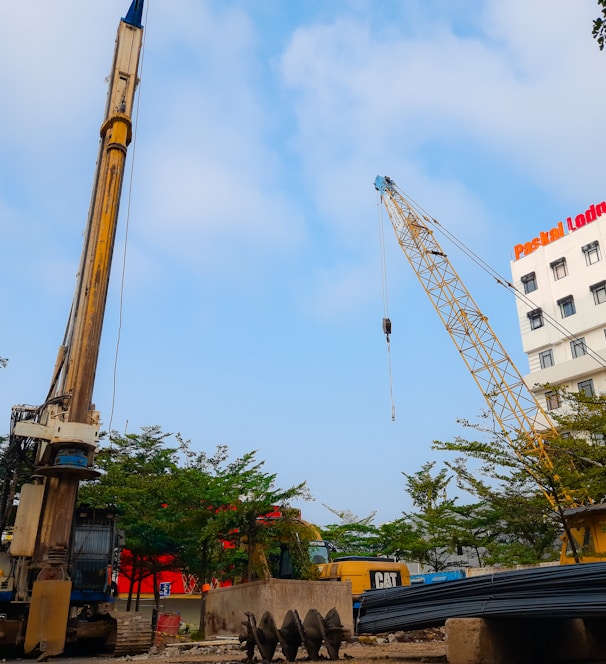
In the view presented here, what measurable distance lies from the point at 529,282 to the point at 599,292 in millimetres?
6450

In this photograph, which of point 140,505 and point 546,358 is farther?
point 546,358

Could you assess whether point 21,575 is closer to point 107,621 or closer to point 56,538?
point 56,538

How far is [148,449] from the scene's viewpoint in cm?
3344

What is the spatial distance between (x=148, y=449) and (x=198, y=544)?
27.8 feet

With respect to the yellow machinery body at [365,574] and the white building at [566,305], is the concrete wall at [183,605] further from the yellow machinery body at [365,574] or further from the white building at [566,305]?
the white building at [566,305]

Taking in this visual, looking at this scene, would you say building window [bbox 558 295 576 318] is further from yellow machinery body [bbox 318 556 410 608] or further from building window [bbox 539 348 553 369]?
yellow machinery body [bbox 318 556 410 608]

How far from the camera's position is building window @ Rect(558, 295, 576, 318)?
1881 inches

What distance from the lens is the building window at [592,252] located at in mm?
46281

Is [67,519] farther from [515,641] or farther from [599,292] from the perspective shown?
[599,292]

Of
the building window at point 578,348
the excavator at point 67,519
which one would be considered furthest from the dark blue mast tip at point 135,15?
the building window at point 578,348

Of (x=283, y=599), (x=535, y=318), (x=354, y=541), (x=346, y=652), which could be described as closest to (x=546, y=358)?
(x=535, y=318)

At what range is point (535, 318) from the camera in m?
50.6

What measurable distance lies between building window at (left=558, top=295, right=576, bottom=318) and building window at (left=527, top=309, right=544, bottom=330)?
1.68m

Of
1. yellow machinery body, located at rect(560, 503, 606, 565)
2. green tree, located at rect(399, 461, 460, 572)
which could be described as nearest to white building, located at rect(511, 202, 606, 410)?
green tree, located at rect(399, 461, 460, 572)
